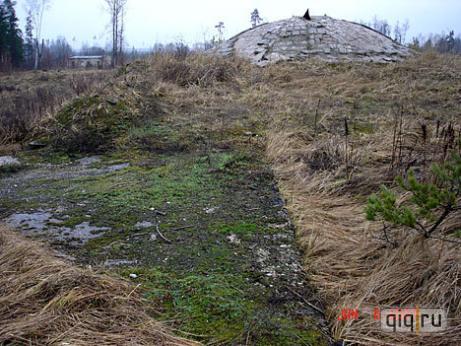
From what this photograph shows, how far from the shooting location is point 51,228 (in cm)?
292

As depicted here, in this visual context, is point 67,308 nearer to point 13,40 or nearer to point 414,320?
point 414,320

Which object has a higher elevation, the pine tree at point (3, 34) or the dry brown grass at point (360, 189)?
the pine tree at point (3, 34)

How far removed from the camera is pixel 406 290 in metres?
2.12

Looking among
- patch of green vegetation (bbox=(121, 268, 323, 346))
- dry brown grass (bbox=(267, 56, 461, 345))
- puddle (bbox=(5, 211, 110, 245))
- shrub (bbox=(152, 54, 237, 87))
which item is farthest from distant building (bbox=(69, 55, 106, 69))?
patch of green vegetation (bbox=(121, 268, 323, 346))

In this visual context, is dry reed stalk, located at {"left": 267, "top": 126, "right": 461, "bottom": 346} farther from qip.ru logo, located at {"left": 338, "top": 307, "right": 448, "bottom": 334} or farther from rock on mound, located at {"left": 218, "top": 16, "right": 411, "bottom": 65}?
rock on mound, located at {"left": 218, "top": 16, "right": 411, "bottom": 65}

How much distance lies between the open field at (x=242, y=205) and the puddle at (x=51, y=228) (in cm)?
2

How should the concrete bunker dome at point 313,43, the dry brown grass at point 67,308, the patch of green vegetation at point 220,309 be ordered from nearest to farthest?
the dry brown grass at point 67,308 < the patch of green vegetation at point 220,309 < the concrete bunker dome at point 313,43

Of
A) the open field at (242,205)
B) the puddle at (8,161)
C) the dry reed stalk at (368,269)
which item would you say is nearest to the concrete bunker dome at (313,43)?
the open field at (242,205)

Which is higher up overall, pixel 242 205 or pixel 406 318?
pixel 242 205

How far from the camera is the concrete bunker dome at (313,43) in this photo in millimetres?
11711

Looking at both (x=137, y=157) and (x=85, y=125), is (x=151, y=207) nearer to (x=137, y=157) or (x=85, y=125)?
(x=137, y=157)

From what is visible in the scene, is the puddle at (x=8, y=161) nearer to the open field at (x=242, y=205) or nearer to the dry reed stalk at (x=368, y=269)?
the open field at (x=242, y=205)

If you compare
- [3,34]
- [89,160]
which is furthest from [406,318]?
[3,34]

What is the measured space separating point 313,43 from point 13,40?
29933 mm
